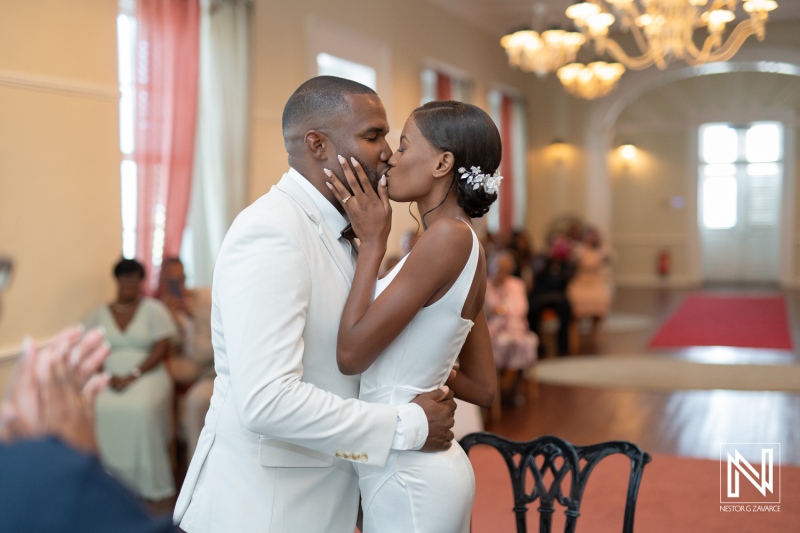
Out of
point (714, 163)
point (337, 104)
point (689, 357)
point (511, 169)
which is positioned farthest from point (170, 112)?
point (714, 163)

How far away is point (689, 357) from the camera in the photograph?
966cm

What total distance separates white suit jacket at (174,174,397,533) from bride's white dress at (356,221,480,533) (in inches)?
3.2

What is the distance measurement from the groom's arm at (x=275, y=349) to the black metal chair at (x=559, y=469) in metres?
0.80

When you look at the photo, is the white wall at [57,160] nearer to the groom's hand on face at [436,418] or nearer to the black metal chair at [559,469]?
the black metal chair at [559,469]

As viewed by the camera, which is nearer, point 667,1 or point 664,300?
point 667,1

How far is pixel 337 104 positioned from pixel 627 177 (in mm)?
17489

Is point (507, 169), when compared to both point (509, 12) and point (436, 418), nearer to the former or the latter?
point (509, 12)

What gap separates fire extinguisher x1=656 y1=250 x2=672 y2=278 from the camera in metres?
18.4

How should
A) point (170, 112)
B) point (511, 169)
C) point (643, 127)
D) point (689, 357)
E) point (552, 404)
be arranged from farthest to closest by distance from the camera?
point (643, 127)
point (511, 169)
point (689, 357)
point (552, 404)
point (170, 112)

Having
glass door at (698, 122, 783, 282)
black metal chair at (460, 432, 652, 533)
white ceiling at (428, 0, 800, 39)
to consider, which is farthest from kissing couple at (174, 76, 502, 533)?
glass door at (698, 122, 783, 282)

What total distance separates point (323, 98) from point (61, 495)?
4.31 feet

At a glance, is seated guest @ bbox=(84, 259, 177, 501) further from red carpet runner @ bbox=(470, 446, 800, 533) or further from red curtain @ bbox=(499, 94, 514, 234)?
red curtain @ bbox=(499, 94, 514, 234)

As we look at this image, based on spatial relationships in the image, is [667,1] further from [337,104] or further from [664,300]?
[664,300]

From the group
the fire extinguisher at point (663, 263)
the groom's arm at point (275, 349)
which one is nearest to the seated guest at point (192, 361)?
the groom's arm at point (275, 349)
